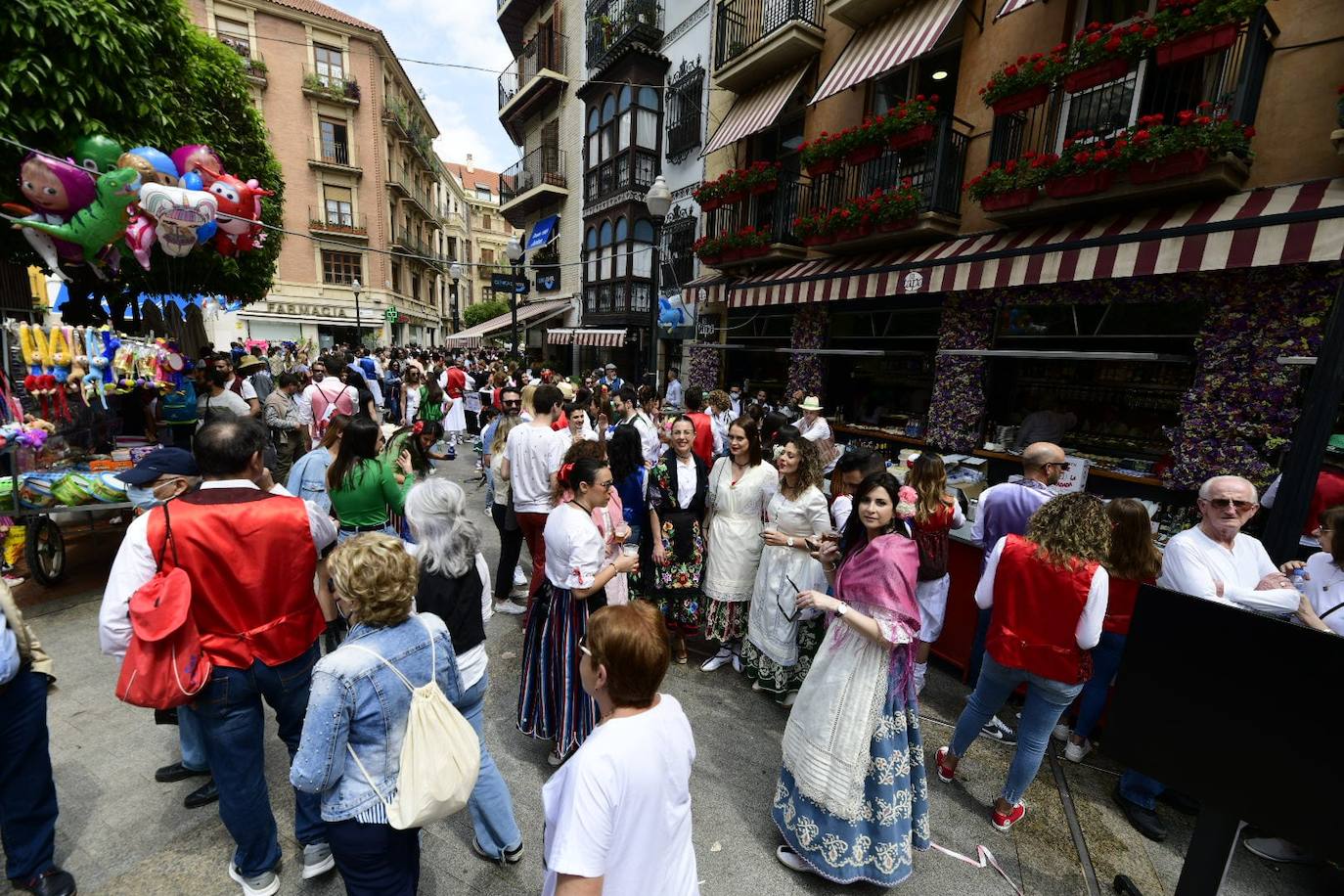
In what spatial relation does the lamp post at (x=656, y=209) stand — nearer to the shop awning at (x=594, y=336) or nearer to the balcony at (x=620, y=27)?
the shop awning at (x=594, y=336)

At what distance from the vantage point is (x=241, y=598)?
209 cm

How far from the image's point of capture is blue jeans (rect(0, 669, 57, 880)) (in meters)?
2.11

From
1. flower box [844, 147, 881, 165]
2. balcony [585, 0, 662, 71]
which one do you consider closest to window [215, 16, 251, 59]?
balcony [585, 0, 662, 71]

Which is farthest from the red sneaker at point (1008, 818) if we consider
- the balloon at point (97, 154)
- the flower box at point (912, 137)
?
the balloon at point (97, 154)

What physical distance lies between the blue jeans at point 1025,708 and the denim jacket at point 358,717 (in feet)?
9.25

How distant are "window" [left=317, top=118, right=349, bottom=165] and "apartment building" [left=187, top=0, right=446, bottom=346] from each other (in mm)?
55

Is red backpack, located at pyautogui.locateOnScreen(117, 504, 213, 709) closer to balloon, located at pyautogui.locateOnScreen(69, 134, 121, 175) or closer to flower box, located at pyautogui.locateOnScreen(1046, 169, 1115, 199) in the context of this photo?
balloon, located at pyautogui.locateOnScreen(69, 134, 121, 175)

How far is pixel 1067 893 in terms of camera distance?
8.40 feet

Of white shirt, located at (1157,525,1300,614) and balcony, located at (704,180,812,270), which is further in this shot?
balcony, located at (704,180,812,270)

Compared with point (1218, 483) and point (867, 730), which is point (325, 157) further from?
point (1218, 483)

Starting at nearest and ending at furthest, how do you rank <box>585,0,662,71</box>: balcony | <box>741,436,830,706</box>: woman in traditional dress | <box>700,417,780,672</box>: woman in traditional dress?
1. <box>741,436,830,706</box>: woman in traditional dress
2. <box>700,417,780,672</box>: woman in traditional dress
3. <box>585,0,662,71</box>: balcony

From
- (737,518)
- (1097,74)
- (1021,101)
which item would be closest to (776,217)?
(1021,101)

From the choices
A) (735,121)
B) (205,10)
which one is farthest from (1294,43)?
(205,10)

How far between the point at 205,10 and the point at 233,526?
3861cm
